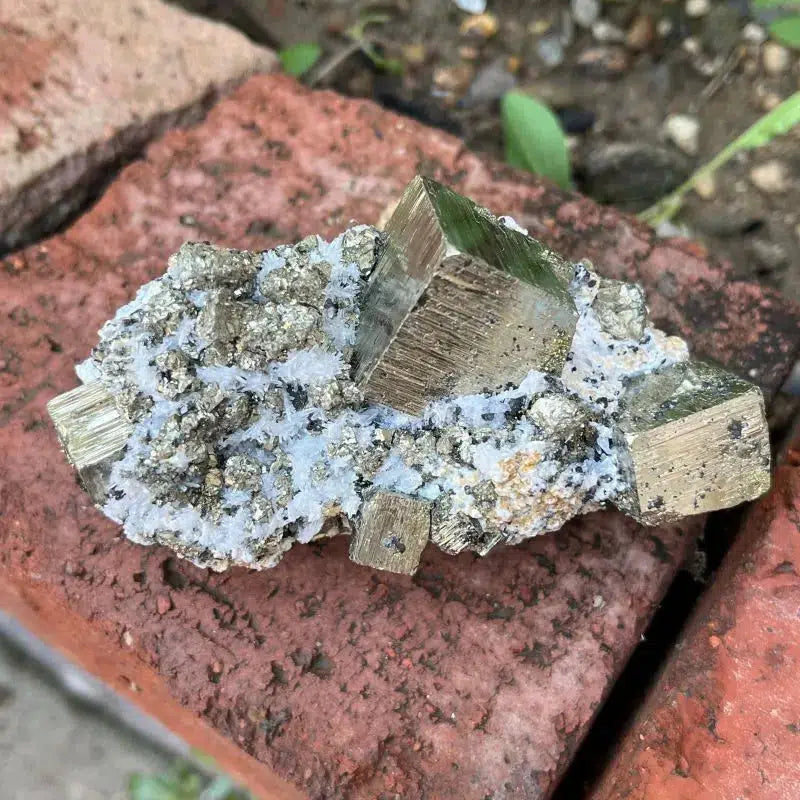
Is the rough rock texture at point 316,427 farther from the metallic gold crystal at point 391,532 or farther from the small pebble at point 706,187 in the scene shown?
the small pebble at point 706,187

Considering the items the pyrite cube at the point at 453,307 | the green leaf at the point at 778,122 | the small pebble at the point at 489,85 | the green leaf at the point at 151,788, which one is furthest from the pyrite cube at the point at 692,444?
the green leaf at the point at 151,788

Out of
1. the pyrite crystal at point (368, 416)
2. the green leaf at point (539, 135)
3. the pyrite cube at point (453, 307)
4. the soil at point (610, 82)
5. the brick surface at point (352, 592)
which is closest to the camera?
the pyrite cube at point (453, 307)

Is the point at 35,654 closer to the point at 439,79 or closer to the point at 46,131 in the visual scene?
the point at 46,131

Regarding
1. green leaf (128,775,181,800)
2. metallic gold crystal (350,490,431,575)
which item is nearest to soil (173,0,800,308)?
metallic gold crystal (350,490,431,575)

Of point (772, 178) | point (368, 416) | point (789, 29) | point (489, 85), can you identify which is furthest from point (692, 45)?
point (368, 416)

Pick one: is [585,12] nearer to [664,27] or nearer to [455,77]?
[664,27]

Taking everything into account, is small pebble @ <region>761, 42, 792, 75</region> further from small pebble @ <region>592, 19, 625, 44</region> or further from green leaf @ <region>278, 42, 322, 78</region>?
green leaf @ <region>278, 42, 322, 78</region>
